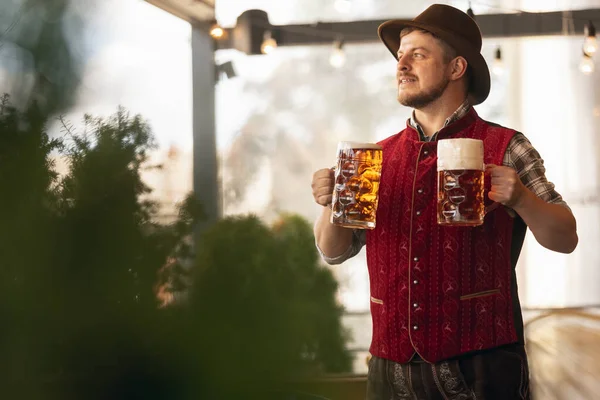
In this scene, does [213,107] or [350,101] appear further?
[350,101]

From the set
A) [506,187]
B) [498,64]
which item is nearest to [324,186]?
[506,187]

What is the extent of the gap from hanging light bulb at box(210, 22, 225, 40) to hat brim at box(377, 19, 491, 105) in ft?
3.11

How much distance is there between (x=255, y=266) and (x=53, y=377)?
93cm

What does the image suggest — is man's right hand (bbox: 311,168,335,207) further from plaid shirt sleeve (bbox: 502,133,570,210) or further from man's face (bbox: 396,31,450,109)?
plaid shirt sleeve (bbox: 502,133,570,210)

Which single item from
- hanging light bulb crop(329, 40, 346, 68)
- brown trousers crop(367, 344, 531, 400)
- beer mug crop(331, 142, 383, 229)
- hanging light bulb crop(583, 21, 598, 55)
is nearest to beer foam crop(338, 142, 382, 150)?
beer mug crop(331, 142, 383, 229)

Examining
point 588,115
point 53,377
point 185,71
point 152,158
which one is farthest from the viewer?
point 588,115

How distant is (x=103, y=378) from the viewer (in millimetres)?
1909

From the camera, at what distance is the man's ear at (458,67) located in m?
1.99

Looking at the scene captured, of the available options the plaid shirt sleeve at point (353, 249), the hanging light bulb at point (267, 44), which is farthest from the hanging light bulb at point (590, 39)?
the plaid shirt sleeve at point (353, 249)

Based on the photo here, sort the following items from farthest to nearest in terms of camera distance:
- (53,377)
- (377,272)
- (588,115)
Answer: (588,115) → (377,272) → (53,377)

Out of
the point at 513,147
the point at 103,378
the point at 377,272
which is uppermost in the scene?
the point at 513,147

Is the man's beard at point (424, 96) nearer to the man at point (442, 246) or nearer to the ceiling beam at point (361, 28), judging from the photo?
the man at point (442, 246)

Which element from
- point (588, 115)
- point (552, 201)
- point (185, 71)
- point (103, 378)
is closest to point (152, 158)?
point (185, 71)

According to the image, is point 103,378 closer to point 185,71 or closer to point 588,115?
point 185,71
